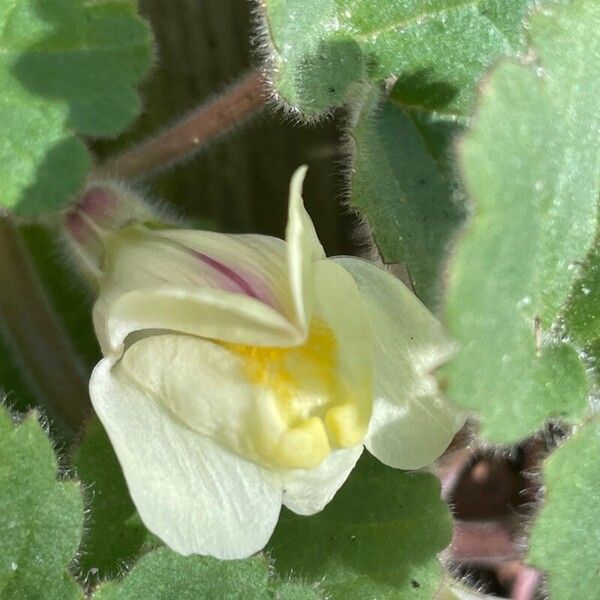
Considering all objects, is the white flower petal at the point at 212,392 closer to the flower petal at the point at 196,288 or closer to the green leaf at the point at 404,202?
the flower petal at the point at 196,288

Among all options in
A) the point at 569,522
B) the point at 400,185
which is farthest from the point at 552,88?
the point at 569,522

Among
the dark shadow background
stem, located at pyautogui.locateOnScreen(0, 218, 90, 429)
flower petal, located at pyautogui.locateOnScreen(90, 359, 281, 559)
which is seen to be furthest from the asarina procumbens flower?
the dark shadow background

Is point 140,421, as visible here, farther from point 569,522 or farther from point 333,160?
point 333,160

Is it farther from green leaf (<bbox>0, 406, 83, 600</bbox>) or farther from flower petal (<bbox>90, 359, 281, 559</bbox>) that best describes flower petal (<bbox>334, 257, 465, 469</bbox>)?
green leaf (<bbox>0, 406, 83, 600</bbox>)

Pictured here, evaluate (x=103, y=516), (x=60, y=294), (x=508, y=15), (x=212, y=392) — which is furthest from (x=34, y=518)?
(x=508, y=15)

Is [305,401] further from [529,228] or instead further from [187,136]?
[187,136]
